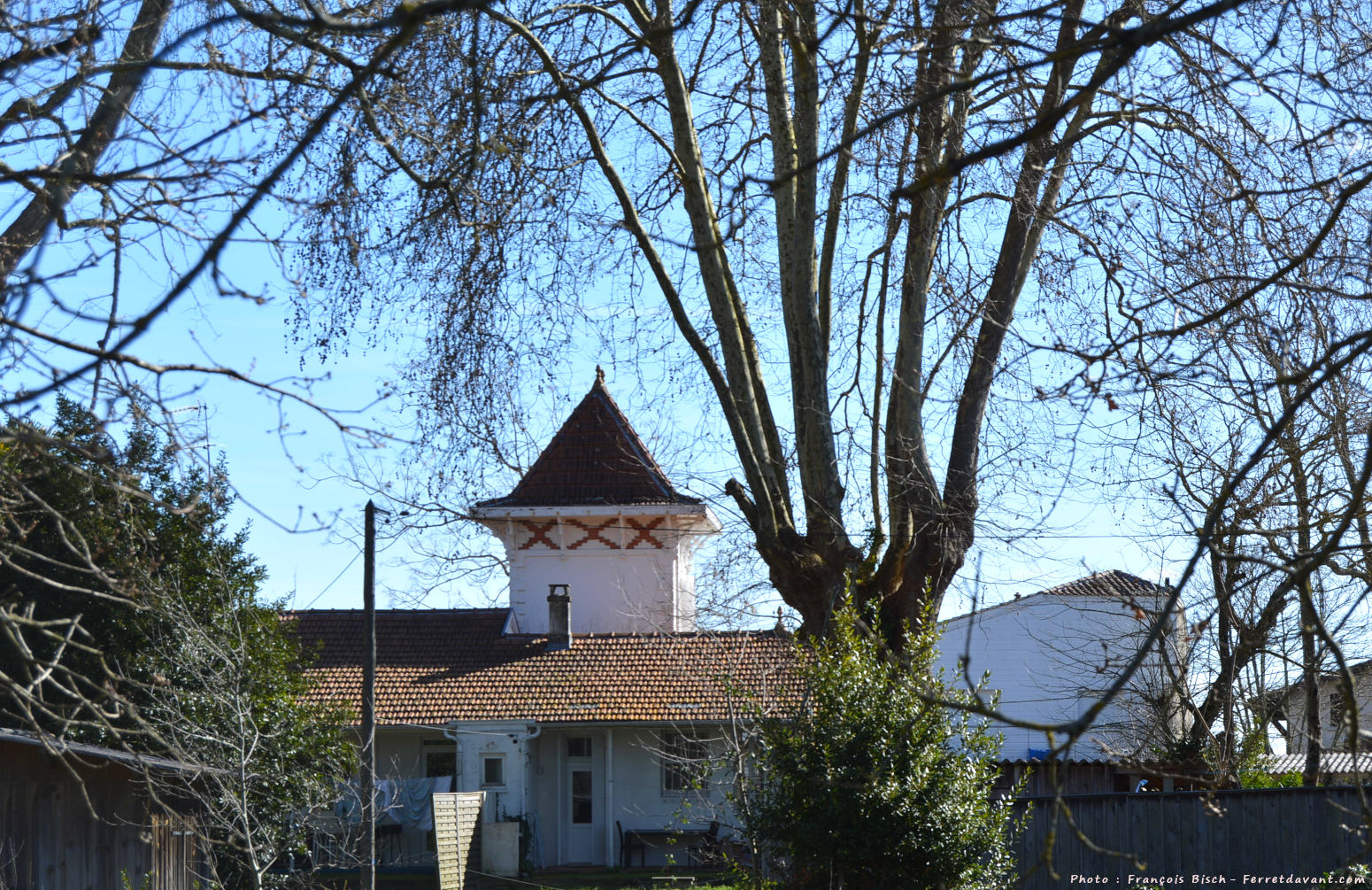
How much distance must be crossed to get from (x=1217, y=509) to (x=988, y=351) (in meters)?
A: 6.51

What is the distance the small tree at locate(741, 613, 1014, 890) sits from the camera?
8688 millimetres

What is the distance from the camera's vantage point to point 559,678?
23.4 meters

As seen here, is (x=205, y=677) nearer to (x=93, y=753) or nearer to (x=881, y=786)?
(x=93, y=753)

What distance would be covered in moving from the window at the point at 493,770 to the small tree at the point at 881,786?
572 inches

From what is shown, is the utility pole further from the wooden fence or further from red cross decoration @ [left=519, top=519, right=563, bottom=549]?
red cross decoration @ [left=519, top=519, right=563, bottom=549]

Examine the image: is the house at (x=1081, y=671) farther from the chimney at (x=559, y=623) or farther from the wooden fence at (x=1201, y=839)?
the chimney at (x=559, y=623)

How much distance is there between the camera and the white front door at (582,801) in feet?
76.1

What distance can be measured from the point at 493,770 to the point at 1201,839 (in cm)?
1452

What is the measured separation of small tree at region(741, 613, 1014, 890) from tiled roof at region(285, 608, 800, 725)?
11.2 meters

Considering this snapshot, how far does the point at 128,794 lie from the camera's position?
11.9 metres

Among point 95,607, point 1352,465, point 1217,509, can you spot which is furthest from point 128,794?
point 1217,509

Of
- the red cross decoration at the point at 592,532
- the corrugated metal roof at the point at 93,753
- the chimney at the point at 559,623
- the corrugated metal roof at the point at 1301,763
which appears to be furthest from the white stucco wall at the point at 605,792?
the corrugated metal roof at the point at 93,753

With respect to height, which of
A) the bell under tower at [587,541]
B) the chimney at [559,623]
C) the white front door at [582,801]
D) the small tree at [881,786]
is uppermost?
the bell under tower at [587,541]

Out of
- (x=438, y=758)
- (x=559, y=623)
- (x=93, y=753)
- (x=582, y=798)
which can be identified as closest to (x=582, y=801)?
(x=582, y=798)
